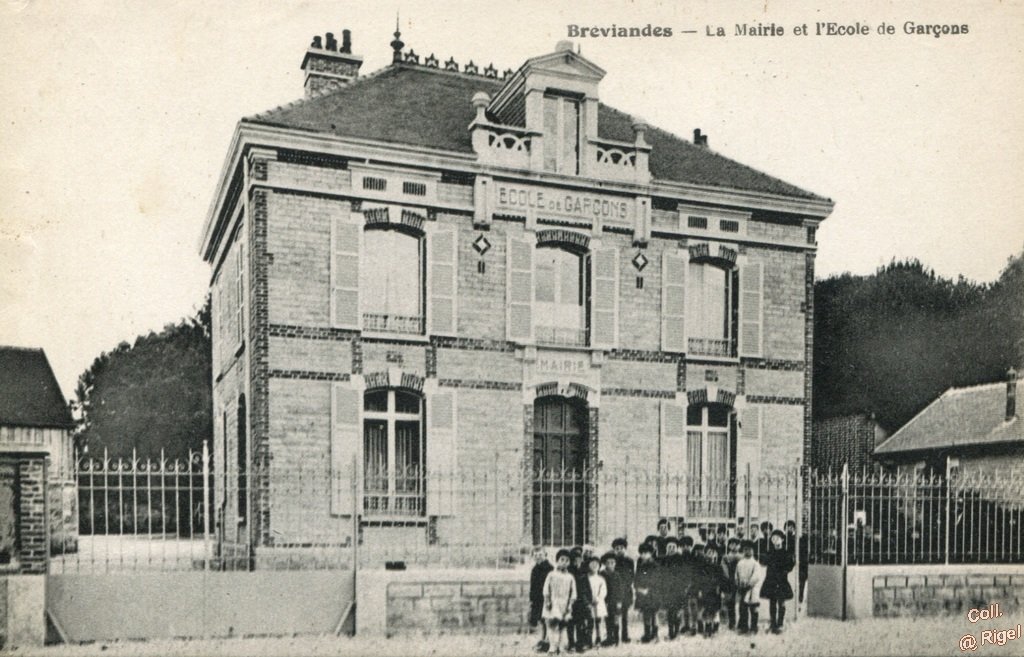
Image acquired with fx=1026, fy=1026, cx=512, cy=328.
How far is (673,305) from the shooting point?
15492 millimetres

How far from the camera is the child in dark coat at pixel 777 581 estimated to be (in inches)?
464

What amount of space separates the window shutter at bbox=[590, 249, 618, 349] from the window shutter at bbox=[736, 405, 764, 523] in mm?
2488

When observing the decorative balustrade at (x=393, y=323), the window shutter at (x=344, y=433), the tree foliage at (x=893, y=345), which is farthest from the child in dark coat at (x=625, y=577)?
the tree foliage at (x=893, y=345)

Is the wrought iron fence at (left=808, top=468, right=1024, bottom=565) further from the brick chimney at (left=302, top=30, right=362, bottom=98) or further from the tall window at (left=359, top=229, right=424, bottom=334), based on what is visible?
the brick chimney at (left=302, top=30, right=362, bottom=98)

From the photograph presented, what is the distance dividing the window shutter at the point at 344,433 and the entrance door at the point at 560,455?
277 centimetres

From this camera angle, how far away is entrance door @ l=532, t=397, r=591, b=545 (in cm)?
1509

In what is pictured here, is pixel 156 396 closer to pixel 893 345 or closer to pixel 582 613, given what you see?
pixel 893 345

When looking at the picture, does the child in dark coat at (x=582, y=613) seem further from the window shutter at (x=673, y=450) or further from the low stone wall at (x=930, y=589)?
the window shutter at (x=673, y=450)

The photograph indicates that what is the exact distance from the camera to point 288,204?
539 inches

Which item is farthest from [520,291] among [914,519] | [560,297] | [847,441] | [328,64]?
[847,441]

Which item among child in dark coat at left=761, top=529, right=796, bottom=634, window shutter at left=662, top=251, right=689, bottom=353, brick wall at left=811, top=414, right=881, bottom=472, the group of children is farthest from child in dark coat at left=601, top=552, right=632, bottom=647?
brick wall at left=811, top=414, right=881, bottom=472

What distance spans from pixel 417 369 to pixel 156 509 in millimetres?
15544

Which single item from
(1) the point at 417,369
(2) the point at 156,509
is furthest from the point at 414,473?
(2) the point at 156,509

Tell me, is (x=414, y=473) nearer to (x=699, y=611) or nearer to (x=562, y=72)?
(x=699, y=611)
